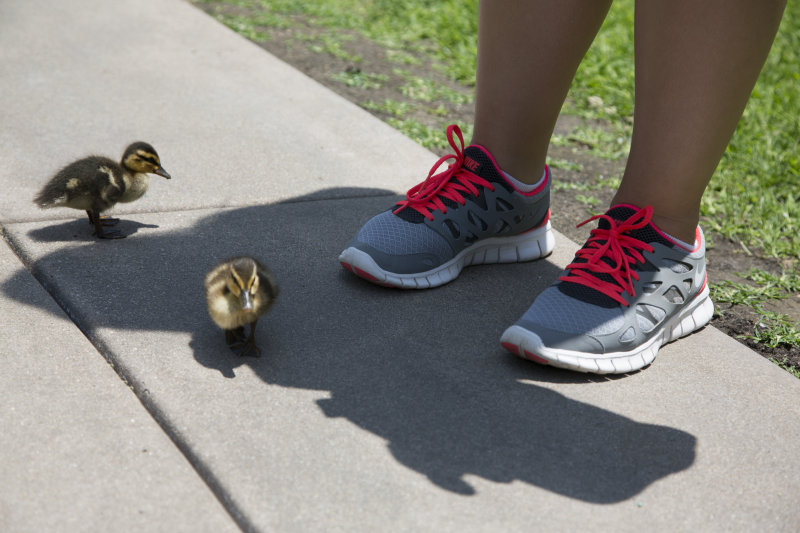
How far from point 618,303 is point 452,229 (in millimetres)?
725

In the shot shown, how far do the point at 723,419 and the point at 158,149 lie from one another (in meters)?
2.93

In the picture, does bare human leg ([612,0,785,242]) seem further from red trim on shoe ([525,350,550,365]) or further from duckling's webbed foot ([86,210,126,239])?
duckling's webbed foot ([86,210,126,239])

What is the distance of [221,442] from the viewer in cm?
224

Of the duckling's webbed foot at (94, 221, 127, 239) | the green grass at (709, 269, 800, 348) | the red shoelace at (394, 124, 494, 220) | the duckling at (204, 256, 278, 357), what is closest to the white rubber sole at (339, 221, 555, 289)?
the red shoelace at (394, 124, 494, 220)

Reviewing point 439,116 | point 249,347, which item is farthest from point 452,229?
point 439,116

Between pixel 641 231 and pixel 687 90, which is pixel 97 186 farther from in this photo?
pixel 687 90

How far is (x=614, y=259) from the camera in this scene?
113 inches

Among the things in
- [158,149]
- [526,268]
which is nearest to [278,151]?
[158,149]

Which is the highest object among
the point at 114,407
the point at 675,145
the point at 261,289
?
the point at 675,145

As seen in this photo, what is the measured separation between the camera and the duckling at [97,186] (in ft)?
10.7

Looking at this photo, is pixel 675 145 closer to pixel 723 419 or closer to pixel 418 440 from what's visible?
pixel 723 419

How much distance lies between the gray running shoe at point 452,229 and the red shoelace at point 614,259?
1.48 feet

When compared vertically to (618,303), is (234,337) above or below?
below

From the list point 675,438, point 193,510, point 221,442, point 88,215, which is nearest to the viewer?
point 193,510
